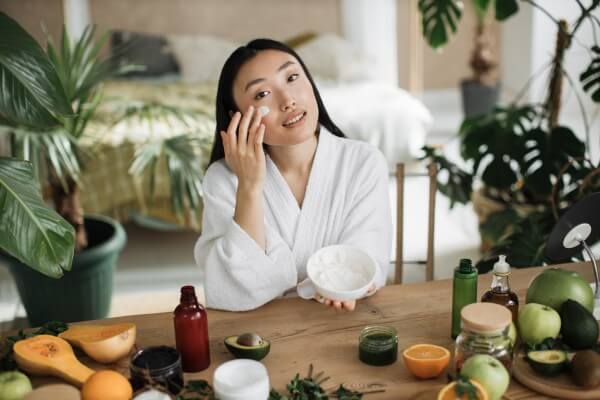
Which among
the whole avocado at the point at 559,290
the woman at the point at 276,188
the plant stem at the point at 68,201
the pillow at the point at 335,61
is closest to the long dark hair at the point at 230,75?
the woman at the point at 276,188

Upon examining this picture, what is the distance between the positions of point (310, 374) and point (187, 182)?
1547mm

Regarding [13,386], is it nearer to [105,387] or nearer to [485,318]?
[105,387]

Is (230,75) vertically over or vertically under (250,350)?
over

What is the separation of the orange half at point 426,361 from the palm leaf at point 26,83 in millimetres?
836

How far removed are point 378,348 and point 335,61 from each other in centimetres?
417

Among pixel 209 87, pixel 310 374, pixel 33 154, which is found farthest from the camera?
pixel 209 87

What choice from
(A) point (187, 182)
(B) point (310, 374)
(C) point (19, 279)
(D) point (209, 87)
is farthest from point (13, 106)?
(D) point (209, 87)

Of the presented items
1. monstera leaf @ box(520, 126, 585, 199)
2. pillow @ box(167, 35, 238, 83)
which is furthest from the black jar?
pillow @ box(167, 35, 238, 83)

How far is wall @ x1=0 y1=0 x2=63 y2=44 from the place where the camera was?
5.32 m

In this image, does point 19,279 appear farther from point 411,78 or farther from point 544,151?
point 411,78

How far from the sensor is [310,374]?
1.24 meters

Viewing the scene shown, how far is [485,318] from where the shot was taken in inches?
46.0

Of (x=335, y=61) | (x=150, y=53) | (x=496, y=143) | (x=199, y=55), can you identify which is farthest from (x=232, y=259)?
(x=150, y=53)

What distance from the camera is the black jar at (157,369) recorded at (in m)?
1.18
